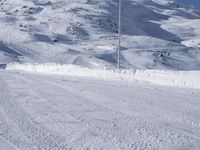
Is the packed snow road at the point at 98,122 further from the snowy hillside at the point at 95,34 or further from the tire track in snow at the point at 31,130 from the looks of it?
the snowy hillside at the point at 95,34

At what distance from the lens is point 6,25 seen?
86062 mm

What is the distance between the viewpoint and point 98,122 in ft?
27.5

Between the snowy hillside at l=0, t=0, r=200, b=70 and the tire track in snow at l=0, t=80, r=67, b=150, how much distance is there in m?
38.2

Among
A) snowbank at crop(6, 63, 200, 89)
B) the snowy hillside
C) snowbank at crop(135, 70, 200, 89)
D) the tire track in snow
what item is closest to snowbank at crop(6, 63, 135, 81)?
snowbank at crop(6, 63, 200, 89)

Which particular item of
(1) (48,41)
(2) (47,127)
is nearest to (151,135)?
(2) (47,127)

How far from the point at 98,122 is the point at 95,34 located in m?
76.7

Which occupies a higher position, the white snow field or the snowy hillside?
the white snow field

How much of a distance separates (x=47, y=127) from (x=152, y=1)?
162 meters

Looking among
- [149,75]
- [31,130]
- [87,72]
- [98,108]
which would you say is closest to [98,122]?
[31,130]

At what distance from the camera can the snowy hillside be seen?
5734cm

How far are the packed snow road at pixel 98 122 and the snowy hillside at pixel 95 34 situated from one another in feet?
120

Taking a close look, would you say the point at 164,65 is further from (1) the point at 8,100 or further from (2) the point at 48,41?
(1) the point at 8,100

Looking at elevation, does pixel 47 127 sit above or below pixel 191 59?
above

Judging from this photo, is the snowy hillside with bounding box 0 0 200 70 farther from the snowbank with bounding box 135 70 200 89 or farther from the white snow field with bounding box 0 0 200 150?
the snowbank with bounding box 135 70 200 89
